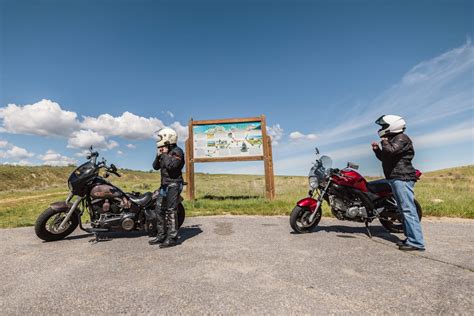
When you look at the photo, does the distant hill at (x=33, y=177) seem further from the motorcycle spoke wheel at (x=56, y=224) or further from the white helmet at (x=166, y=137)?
the white helmet at (x=166, y=137)

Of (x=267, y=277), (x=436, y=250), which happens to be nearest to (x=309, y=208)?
(x=436, y=250)

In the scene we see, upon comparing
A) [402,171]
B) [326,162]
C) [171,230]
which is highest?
[326,162]

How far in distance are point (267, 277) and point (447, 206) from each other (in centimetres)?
779

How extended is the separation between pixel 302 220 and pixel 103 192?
4068 mm

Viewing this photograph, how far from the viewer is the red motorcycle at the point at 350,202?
5.63 m

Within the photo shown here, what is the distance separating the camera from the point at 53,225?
550cm

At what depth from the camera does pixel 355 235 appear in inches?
220

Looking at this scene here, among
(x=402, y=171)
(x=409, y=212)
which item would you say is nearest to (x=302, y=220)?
(x=409, y=212)

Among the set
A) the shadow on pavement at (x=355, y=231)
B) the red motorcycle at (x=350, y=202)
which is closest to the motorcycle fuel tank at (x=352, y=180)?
the red motorcycle at (x=350, y=202)

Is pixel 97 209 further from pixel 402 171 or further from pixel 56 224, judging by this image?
pixel 402 171

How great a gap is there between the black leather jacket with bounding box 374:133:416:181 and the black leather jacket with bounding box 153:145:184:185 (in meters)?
3.71

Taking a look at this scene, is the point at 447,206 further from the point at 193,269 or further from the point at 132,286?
the point at 132,286

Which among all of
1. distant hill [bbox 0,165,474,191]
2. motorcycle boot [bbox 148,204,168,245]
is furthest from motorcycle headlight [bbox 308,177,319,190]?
distant hill [bbox 0,165,474,191]

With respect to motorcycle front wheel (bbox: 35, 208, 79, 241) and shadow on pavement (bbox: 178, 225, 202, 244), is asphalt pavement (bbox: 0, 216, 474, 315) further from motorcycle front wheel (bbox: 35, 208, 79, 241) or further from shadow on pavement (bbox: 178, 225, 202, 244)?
motorcycle front wheel (bbox: 35, 208, 79, 241)
